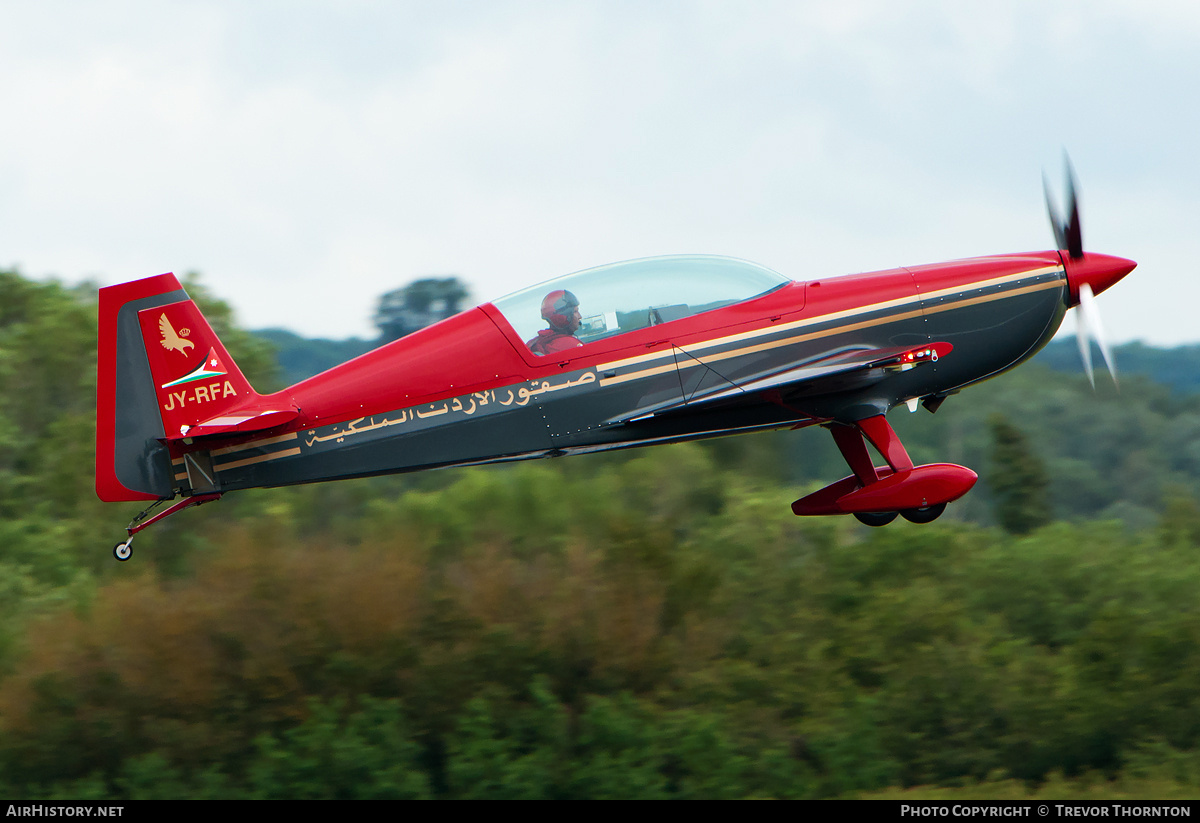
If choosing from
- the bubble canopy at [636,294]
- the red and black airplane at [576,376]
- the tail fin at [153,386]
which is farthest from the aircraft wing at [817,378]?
the tail fin at [153,386]

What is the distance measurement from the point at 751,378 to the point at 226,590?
587 inches

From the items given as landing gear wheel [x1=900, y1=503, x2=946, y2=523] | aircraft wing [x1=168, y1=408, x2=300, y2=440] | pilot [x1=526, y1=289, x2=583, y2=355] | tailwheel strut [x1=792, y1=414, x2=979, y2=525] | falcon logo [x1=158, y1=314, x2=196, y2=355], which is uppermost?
falcon logo [x1=158, y1=314, x2=196, y2=355]

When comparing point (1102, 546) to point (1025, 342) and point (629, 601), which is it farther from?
point (1025, 342)

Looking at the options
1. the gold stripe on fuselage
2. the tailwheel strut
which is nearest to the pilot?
the gold stripe on fuselage

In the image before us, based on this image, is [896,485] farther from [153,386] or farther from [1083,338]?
[153,386]

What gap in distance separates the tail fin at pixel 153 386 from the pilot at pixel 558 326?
1984 millimetres

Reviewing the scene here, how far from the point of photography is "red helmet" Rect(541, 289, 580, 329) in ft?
28.3

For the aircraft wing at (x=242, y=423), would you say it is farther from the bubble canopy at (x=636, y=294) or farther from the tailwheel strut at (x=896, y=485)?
the tailwheel strut at (x=896, y=485)

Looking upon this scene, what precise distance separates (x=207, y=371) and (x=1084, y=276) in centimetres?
715

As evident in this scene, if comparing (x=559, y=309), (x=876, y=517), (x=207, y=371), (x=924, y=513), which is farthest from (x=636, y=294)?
(x=207, y=371)

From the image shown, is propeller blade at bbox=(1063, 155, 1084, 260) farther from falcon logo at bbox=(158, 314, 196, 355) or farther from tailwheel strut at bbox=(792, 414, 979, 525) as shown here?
falcon logo at bbox=(158, 314, 196, 355)

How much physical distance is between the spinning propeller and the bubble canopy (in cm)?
259

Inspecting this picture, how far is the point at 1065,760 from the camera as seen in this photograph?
21.2 m

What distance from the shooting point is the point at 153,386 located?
8.40m
